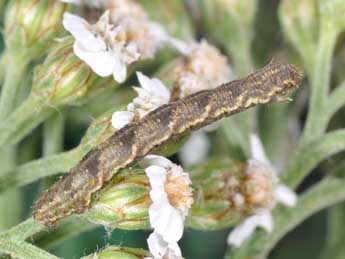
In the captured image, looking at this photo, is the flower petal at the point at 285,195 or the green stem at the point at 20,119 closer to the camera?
the green stem at the point at 20,119

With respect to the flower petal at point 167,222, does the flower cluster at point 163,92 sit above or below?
above

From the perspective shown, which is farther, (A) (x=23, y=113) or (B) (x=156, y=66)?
(B) (x=156, y=66)

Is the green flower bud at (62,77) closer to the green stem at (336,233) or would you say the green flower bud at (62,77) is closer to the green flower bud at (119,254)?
the green flower bud at (119,254)

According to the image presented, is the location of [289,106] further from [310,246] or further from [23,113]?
[23,113]

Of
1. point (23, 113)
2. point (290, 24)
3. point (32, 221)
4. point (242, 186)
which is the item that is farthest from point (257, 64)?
point (32, 221)

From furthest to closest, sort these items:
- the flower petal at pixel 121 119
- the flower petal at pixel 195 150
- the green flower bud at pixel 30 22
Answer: the flower petal at pixel 195 150
the green flower bud at pixel 30 22
the flower petal at pixel 121 119

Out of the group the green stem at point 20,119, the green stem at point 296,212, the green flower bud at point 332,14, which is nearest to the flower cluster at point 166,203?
the green stem at point 20,119
